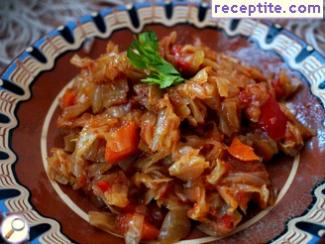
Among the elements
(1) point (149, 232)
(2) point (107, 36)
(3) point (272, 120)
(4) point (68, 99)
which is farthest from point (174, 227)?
(2) point (107, 36)

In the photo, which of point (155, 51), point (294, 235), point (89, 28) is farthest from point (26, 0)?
point (294, 235)

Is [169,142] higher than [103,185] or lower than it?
higher

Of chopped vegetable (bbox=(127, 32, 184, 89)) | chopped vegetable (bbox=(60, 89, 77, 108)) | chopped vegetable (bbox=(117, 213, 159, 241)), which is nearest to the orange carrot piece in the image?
chopped vegetable (bbox=(117, 213, 159, 241))

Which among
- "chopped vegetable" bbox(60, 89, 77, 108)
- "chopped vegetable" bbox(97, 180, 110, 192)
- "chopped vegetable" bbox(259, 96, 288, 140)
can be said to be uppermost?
"chopped vegetable" bbox(60, 89, 77, 108)

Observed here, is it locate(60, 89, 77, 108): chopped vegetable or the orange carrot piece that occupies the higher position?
locate(60, 89, 77, 108): chopped vegetable

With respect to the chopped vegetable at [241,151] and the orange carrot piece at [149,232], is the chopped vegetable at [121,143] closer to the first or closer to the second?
the orange carrot piece at [149,232]

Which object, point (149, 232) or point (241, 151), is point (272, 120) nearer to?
point (241, 151)

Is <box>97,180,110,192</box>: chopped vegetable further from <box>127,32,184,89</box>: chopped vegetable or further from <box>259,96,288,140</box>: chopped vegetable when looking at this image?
<box>259,96,288,140</box>: chopped vegetable
